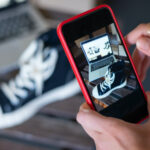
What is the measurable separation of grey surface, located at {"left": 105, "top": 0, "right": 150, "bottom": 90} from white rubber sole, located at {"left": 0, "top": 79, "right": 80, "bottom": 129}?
0.41 metres

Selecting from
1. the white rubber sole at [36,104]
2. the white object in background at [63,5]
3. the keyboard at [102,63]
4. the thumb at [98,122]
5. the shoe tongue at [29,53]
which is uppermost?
the white object in background at [63,5]

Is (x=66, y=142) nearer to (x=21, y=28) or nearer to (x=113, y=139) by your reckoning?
(x=113, y=139)

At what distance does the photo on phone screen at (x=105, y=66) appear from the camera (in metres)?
0.38

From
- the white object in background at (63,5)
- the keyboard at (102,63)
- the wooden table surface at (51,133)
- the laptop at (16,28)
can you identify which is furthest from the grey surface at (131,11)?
the keyboard at (102,63)

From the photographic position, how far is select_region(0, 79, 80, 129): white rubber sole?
654mm

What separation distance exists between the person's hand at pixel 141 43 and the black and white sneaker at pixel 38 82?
259 mm

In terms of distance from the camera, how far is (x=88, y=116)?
36 centimetres

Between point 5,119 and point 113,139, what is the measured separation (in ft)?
1.33

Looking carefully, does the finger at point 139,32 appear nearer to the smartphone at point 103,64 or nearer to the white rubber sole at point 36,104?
the smartphone at point 103,64

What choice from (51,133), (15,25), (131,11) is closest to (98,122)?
(51,133)

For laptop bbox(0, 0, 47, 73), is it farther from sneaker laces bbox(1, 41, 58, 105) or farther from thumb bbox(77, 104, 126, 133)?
thumb bbox(77, 104, 126, 133)

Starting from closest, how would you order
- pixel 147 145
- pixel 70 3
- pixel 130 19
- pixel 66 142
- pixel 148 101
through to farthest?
1. pixel 147 145
2. pixel 148 101
3. pixel 66 142
4. pixel 70 3
5. pixel 130 19

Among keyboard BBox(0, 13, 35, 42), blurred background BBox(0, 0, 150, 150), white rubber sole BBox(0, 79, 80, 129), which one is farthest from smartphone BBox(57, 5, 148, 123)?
keyboard BBox(0, 13, 35, 42)

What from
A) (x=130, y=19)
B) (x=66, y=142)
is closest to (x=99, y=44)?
(x=66, y=142)
